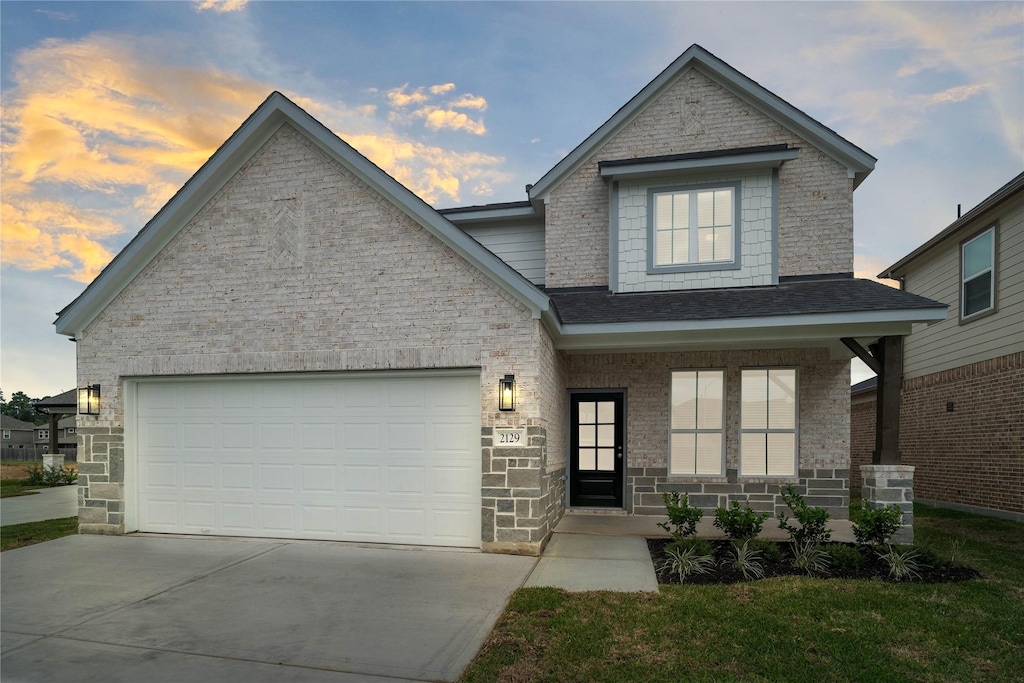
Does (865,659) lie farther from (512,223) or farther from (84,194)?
(84,194)

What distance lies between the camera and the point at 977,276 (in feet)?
38.6

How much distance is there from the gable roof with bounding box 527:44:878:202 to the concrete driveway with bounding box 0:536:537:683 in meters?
7.18

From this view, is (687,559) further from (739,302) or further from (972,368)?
(972,368)

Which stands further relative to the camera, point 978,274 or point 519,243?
point 519,243

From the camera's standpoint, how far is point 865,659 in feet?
14.2

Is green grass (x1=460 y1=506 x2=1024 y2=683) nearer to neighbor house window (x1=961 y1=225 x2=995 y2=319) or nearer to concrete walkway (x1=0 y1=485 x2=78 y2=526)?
neighbor house window (x1=961 y1=225 x2=995 y2=319)

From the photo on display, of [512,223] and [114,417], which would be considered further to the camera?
[512,223]

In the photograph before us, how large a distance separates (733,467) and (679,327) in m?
3.28

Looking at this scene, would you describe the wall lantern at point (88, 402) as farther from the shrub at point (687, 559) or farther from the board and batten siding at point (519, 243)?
the shrub at point (687, 559)

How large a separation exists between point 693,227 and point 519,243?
3.55 metres

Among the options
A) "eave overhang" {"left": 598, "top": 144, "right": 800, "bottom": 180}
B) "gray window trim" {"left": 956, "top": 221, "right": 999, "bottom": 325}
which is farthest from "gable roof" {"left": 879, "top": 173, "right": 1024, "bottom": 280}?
"eave overhang" {"left": 598, "top": 144, "right": 800, "bottom": 180}

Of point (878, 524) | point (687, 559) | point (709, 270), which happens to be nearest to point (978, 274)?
point (709, 270)

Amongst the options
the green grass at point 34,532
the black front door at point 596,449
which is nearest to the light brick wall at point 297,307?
the green grass at point 34,532

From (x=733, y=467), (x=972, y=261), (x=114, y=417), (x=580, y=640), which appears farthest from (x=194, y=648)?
(x=972, y=261)
